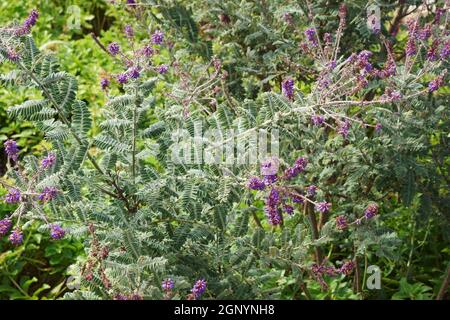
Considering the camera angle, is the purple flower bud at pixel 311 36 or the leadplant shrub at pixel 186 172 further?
the purple flower bud at pixel 311 36

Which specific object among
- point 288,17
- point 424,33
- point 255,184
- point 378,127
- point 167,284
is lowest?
point 167,284

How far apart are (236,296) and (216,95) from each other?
1167 mm

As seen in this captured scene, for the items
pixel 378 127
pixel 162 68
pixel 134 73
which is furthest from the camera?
pixel 378 127

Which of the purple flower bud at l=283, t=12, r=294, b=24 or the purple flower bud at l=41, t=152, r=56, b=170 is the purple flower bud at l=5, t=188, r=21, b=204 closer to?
the purple flower bud at l=41, t=152, r=56, b=170

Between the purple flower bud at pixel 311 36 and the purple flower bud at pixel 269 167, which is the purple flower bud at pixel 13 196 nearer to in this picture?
the purple flower bud at pixel 269 167

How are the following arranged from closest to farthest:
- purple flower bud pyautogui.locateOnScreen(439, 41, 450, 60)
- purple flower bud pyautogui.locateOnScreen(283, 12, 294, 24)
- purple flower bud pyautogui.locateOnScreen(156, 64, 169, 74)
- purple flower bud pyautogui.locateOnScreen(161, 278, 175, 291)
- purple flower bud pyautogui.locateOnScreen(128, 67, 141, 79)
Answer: purple flower bud pyautogui.locateOnScreen(161, 278, 175, 291), purple flower bud pyautogui.locateOnScreen(128, 67, 141, 79), purple flower bud pyautogui.locateOnScreen(156, 64, 169, 74), purple flower bud pyautogui.locateOnScreen(439, 41, 450, 60), purple flower bud pyautogui.locateOnScreen(283, 12, 294, 24)

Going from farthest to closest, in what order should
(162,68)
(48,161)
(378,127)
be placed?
Result: (378,127), (162,68), (48,161)

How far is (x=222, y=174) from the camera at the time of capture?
8.09 ft

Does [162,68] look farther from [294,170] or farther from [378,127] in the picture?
[378,127]

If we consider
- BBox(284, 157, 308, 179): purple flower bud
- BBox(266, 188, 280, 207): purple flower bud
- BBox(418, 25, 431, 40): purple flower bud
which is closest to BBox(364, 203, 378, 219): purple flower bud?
BBox(284, 157, 308, 179): purple flower bud

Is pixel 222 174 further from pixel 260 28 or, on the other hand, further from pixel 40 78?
pixel 260 28

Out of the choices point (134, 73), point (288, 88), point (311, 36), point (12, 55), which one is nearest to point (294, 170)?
point (288, 88)

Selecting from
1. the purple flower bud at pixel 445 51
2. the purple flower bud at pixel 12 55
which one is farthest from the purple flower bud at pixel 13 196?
the purple flower bud at pixel 445 51

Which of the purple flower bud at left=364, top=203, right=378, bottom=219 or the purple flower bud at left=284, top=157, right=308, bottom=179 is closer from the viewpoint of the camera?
the purple flower bud at left=284, top=157, right=308, bottom=179
